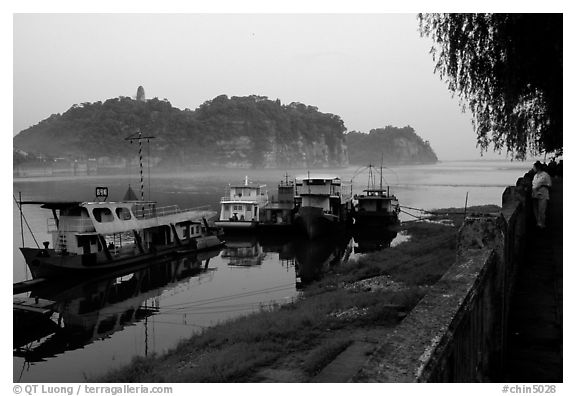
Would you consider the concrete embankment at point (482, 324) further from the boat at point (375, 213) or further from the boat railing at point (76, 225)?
the boat at point (375, 213)

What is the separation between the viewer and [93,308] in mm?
20625

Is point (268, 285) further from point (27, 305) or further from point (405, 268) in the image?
point (27, 305)

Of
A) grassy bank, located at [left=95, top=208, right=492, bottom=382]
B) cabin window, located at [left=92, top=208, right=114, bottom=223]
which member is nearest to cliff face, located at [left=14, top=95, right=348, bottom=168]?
cabin window, located at [left=92, top=208, right=114, bottom=223]

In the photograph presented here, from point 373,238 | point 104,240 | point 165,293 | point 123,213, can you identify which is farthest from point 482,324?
point 373,238

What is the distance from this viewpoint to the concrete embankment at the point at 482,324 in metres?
3.35

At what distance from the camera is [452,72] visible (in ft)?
45.0

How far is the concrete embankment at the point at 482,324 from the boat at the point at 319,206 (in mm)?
25184

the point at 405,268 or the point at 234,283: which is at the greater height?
the point at 405,268

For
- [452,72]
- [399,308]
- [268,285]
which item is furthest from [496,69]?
[268,285]

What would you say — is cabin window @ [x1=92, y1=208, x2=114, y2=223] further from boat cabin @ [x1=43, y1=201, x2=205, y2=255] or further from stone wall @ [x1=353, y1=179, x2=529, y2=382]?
stone wall @ [x1=353, y1=179, x2=529, y2=382]

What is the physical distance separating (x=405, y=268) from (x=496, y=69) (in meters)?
8.10

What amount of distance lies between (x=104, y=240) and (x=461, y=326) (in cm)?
2456

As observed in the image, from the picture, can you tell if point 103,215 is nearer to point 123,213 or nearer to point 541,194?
point 123,213

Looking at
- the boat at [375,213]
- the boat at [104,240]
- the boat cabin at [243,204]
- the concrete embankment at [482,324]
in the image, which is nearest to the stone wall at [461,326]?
the concrete embankment at [482,324]
